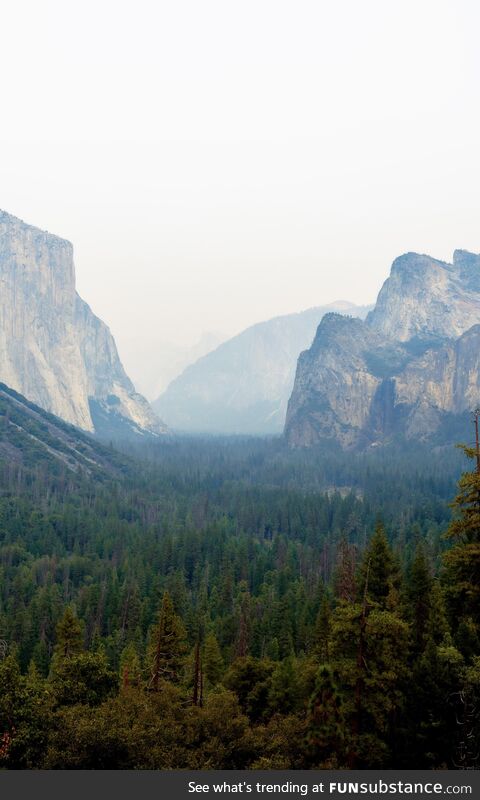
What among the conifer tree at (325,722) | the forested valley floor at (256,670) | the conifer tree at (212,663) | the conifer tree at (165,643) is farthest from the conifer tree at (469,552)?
the conifer tree at (212,663)

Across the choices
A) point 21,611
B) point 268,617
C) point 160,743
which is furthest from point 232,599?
point 160,743

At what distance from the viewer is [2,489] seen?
164 metres

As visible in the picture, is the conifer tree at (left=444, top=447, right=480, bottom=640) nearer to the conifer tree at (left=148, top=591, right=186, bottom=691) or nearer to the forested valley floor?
the forested valley floor

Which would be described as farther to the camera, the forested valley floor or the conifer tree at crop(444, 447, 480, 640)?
the conifer tree at crop(444, 447, 480, 640)

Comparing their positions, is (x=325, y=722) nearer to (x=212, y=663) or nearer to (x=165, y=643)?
(x=165, y=643)

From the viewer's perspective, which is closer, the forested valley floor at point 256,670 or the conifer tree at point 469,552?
the forested valley floor at point 256,670

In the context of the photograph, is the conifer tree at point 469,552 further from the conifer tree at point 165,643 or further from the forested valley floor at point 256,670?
the conifer tree at point 165,643

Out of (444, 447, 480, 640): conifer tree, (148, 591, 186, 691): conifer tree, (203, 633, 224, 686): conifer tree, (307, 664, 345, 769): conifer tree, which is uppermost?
(444, 447, 480, 640): conifer tree

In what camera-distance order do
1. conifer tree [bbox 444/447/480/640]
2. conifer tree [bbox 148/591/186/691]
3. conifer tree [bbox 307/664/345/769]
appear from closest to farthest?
conifer tree [bbox 307/664/345/769]
conifer tree [bbox 444/447/480/640]
conifer tree [bbox 148/591/186/691]

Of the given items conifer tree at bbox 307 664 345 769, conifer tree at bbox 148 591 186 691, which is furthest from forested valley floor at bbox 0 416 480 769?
Answer: conifer tree at bbox 148 591 186 691

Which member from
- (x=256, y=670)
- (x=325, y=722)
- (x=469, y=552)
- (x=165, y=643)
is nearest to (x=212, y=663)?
(x=256, y=670)

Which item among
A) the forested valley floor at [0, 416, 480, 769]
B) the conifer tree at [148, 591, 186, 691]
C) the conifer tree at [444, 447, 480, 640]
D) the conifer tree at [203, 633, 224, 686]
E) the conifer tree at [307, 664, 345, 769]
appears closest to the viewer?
the conifer tree at [307, 664, 345, 769]
